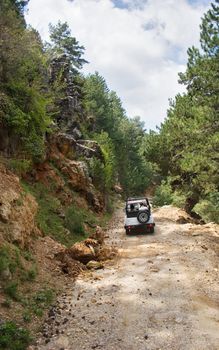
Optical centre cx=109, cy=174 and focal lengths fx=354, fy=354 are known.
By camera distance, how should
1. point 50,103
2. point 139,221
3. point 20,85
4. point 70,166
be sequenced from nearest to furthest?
1. point 20,85
2. point 139,221
3. point 50,103
4. point 70,166

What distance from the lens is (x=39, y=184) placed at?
70.4ft

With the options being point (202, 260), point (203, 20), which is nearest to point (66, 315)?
point (202, 260)

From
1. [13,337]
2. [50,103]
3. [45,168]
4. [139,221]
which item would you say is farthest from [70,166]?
[13,337]

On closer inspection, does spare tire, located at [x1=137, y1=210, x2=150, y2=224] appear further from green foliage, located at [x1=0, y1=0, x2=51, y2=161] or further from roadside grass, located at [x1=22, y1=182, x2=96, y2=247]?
green foliage, located at [x1=0, y1=0, x2=51, y2=161]

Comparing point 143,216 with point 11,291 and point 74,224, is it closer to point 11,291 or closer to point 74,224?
point 74,224

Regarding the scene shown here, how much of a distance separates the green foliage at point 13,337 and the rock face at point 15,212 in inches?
160

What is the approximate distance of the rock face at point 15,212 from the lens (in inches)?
469

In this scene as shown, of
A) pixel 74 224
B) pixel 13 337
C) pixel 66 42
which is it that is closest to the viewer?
pixel 13 337

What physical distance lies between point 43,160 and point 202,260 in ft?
40.5

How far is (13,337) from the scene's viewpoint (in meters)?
7.26

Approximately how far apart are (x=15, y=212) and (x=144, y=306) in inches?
233

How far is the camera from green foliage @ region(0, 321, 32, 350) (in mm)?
6922

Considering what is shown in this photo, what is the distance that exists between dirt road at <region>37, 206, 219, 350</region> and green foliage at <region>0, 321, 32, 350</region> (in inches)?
14.5

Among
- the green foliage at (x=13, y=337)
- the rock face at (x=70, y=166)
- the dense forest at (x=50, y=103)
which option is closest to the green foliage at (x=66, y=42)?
the dense forest at (x=50, y=103)
